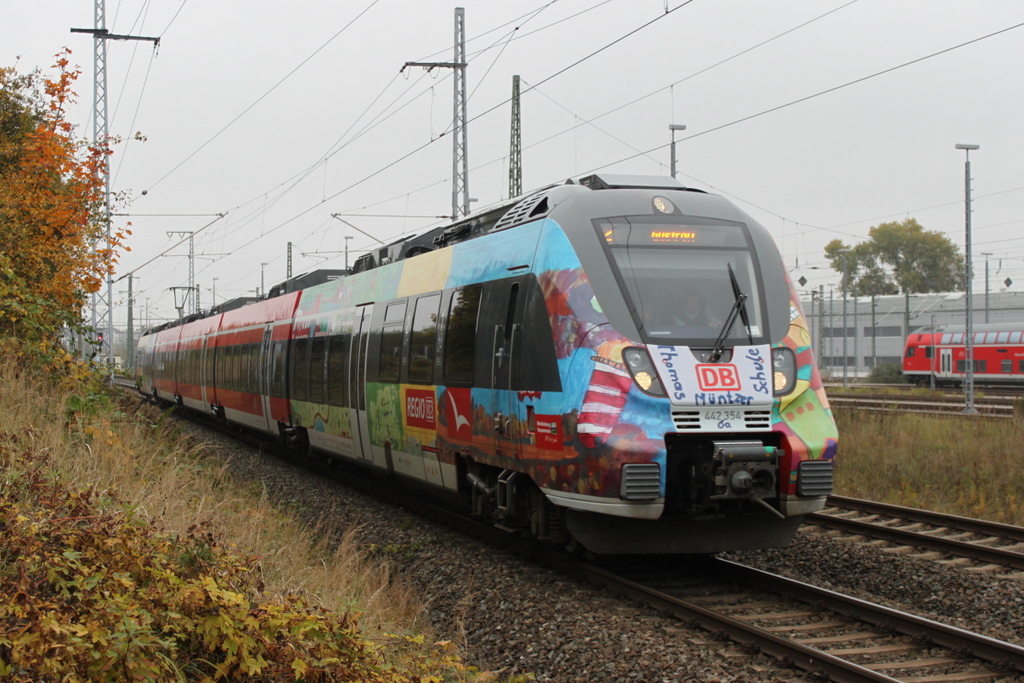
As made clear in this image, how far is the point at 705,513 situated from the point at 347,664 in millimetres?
3868

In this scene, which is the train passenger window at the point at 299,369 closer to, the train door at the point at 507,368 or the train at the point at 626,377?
the train at the point at 626,377

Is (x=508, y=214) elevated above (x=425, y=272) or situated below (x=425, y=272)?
above

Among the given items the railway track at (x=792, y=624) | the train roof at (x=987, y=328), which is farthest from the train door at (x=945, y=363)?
the railway track at (x=792, y=624)

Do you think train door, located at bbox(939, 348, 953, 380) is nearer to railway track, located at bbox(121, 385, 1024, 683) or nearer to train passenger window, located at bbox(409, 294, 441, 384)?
train passenger window, located at bbox(409, 294, 441, 384)

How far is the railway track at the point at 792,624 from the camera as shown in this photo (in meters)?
5.71

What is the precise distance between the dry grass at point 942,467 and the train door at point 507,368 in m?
6.18

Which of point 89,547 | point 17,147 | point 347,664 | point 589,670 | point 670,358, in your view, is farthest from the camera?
point 17,147

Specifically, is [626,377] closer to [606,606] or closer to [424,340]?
[606,606]

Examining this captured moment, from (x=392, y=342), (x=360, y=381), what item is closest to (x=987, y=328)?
(x=360, y=381)

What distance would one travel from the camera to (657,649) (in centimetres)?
614

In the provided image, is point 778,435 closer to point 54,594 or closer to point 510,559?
point 510,559

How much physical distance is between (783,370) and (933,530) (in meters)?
3.52

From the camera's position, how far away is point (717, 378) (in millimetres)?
7387

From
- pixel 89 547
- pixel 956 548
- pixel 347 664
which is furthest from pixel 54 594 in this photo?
pixel 956 548
